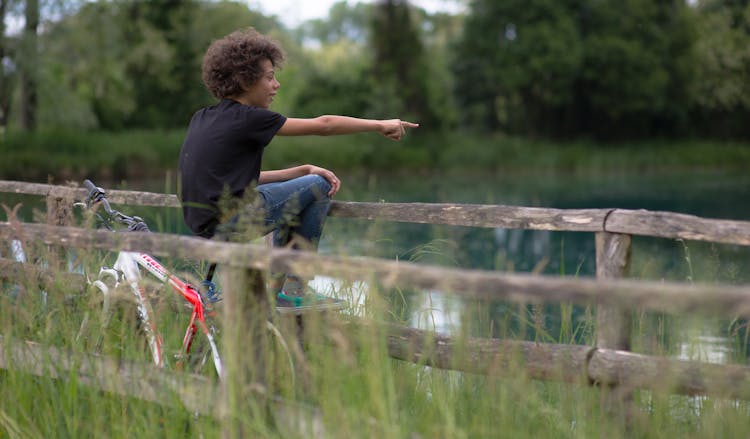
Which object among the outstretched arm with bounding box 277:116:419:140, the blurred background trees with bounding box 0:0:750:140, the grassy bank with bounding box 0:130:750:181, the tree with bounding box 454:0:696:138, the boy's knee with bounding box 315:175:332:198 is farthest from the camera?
the tree with bounding box 454:0:696:138

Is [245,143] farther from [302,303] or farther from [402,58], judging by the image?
[402,58]

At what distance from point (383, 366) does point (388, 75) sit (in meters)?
31.4

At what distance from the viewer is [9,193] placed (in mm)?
5652

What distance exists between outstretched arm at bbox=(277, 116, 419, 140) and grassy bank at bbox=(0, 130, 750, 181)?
12.6 meters

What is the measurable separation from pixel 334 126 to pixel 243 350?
1414 mm

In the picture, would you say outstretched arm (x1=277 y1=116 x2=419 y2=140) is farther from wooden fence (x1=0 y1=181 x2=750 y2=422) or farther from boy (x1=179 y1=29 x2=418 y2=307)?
wooden fence (x1=0 y1=181 x2=750 y2=422)

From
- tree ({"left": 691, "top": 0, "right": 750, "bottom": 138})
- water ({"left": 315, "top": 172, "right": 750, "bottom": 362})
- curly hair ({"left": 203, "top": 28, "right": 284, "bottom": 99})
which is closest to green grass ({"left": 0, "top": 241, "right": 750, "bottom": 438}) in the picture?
water ({"left": 315, "top": 172, "right": 750, "bottom": 362})

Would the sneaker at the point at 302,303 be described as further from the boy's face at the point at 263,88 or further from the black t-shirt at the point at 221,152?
the boy's face at the point at 263,88

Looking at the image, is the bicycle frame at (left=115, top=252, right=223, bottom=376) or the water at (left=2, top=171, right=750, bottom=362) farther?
the water at (left=2, top=171, right=750, bottom=362)

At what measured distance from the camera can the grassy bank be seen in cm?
1909

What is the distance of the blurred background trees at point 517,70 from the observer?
2895 centimetres

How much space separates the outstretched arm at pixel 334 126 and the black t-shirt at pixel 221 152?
0.07 m

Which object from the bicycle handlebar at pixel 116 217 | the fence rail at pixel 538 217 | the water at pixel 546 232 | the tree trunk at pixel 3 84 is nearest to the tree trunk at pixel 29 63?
the tree trunk at pixel 3 84

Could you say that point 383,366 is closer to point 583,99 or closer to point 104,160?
point 104,160
